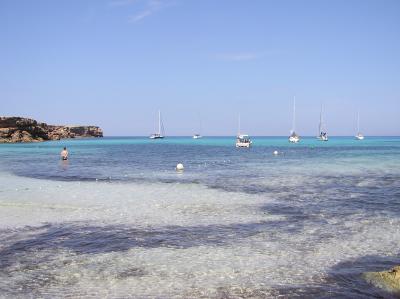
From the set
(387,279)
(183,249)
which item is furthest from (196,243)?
(387,279)

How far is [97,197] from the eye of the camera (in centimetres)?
2406

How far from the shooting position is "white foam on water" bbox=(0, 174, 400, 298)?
1007 cm

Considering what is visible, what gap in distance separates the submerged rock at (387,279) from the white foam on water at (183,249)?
124 centimetres

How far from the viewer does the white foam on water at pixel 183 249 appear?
10.1 meters

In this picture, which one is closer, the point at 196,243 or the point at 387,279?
the point at 387,279

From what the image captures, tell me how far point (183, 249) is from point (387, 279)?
20.0ft

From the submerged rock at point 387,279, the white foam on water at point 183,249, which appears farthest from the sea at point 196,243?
the submerged rock at point 387,279

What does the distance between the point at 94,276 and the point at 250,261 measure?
14.7 feet

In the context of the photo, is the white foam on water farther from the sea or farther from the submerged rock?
the submerged rock

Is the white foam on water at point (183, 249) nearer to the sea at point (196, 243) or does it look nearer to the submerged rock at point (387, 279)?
the sea at point (196, 243)

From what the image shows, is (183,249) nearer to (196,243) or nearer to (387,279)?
(196,243)

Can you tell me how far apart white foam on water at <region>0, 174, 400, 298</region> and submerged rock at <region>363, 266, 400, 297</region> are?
1237mm

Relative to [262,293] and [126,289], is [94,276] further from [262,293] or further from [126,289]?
[262,293]

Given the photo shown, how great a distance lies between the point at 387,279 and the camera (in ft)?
32.8
